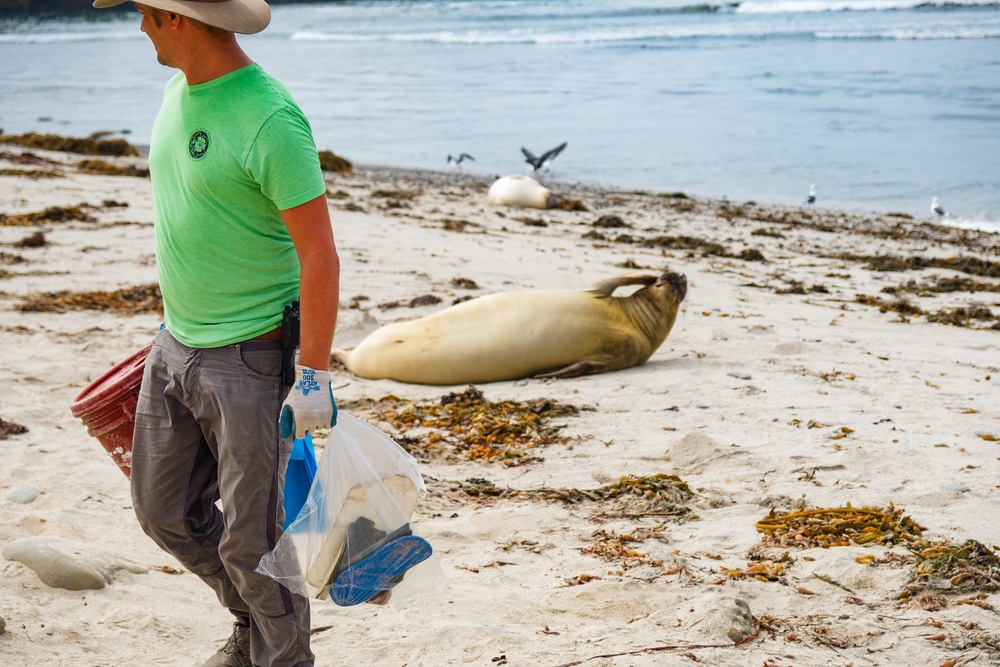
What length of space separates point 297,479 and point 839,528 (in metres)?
2.12

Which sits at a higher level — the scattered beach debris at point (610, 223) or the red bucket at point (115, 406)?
the red bucket at point (115, 406)

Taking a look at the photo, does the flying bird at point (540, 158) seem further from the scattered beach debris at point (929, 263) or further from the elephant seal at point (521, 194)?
the scattered beach debris at point (929, 263)

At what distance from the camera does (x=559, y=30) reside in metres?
45.2

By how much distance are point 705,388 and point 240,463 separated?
3512mm

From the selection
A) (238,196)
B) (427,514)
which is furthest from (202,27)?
(427,514)

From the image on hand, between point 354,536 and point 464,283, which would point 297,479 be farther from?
point 464,283

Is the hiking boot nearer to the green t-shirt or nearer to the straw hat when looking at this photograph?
the green t-shirt

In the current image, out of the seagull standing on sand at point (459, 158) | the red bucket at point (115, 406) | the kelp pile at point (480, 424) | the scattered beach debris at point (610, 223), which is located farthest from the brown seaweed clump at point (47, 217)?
the seagull standing on sand at point (459, 158)

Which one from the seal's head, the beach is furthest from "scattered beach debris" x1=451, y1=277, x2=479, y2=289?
the seal's head

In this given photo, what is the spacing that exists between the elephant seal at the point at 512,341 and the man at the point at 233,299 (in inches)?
125

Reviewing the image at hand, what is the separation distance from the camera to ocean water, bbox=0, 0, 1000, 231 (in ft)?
55.0

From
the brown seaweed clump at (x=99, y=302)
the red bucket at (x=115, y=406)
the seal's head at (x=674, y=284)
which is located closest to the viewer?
the red bucket at (x=115, y=406)

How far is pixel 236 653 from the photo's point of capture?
8.78 feet

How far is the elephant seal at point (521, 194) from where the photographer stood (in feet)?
41.7
